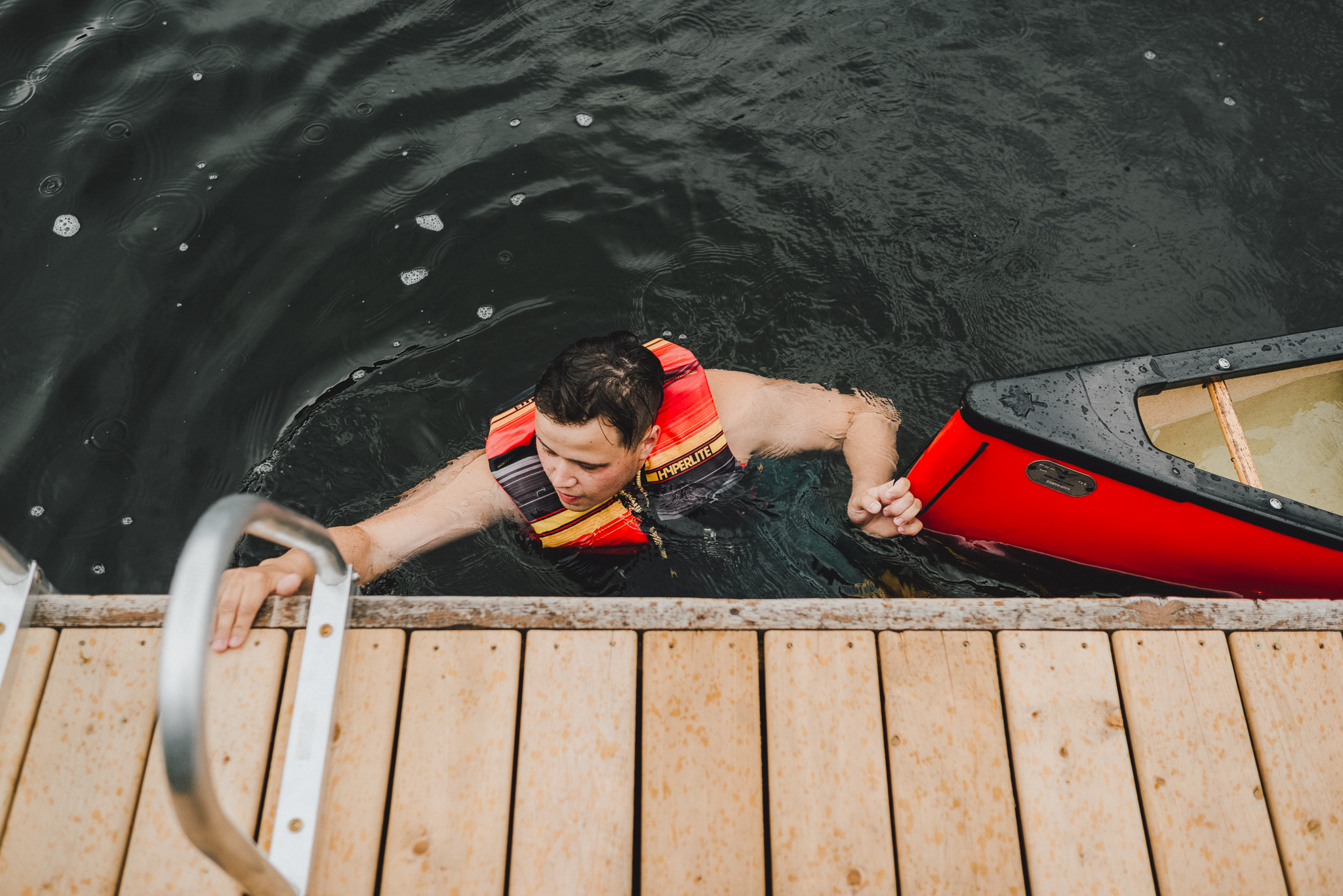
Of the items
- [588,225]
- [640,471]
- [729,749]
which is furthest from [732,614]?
[588,225]

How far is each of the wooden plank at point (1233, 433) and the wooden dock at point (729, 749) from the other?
1.87 ft

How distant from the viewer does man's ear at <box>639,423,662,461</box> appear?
9.12ft

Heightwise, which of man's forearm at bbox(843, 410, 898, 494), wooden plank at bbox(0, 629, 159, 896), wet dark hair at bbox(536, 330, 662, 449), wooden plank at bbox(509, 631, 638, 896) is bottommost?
man's forearm at bbox(843, 410, 898, 494)

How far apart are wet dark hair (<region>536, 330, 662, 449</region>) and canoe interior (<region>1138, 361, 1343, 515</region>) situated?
1692 millimetres

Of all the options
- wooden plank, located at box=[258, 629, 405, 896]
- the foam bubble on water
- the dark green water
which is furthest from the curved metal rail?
the foam bubble on water

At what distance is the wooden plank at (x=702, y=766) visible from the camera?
181cm

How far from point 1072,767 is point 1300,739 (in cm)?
60

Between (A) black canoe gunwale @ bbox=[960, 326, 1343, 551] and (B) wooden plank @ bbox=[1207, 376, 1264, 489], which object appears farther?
(B) wooden plank @ bbox=[1207, 376, 1264, 489]

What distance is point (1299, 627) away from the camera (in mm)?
2119

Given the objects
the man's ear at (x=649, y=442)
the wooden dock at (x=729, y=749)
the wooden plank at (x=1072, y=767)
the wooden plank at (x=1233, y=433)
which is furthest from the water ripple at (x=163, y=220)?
the wooden plank at (x=1233, y=433)

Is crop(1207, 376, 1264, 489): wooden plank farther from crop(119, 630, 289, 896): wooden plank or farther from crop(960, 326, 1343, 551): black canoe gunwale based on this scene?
crop(119, 630, 289, 896): wooden plank

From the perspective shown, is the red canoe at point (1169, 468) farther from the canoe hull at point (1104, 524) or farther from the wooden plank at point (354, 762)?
the wooden plank at point (354, 762)

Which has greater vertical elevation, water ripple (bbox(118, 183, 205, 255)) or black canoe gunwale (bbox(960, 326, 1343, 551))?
water ripple (bbox(118, 183, 205, 255))

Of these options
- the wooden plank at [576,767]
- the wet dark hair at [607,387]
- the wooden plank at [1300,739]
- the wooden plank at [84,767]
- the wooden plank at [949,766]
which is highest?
the wet dark hair at [607,387]
